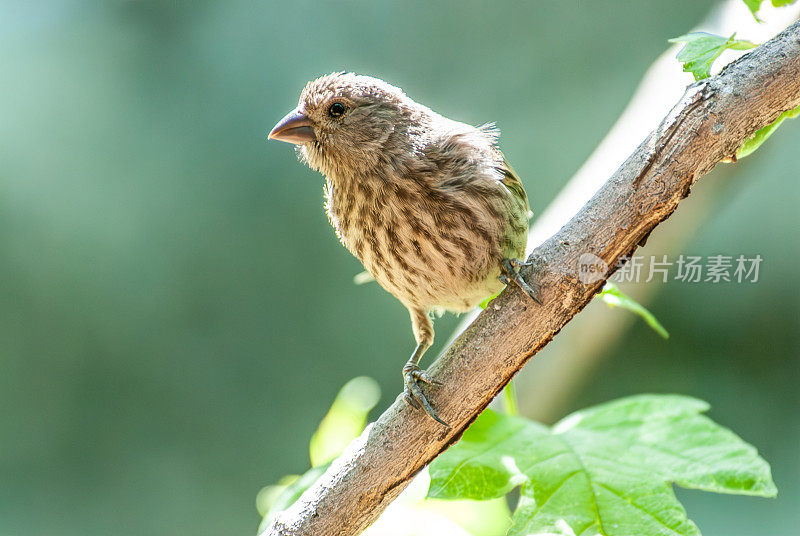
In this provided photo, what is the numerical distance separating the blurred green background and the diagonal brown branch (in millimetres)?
3024

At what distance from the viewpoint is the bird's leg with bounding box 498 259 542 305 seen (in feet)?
5.05

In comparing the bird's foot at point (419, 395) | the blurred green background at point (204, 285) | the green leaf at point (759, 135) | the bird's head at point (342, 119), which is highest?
the blurred green background at point (204, 285)

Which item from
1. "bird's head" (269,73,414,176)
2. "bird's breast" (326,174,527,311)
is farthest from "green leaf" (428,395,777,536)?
"bird's head" (269,73,414,176)

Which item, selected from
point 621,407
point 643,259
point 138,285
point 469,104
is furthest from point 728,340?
point 138,285

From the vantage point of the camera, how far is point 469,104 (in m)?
5.03

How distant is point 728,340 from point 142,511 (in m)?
4.02

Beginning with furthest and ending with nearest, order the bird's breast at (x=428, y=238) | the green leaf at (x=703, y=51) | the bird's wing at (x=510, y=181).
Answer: the bird's wing at (x=510, y=181) < the bird's breast at (x=428, y=238) < the green leaf at (x=703, y=51)

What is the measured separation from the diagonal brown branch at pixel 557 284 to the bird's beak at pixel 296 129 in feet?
2.80

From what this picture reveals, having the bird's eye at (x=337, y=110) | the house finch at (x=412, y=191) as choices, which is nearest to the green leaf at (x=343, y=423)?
the house finch at (x=412, y=191)

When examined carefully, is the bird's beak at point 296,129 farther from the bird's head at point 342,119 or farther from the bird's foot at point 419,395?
the bird's foot at point 419,395

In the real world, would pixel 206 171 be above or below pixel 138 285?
above

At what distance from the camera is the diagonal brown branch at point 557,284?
146 cm

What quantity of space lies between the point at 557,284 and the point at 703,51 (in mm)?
618

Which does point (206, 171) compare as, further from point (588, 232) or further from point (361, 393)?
point (588, 232)
